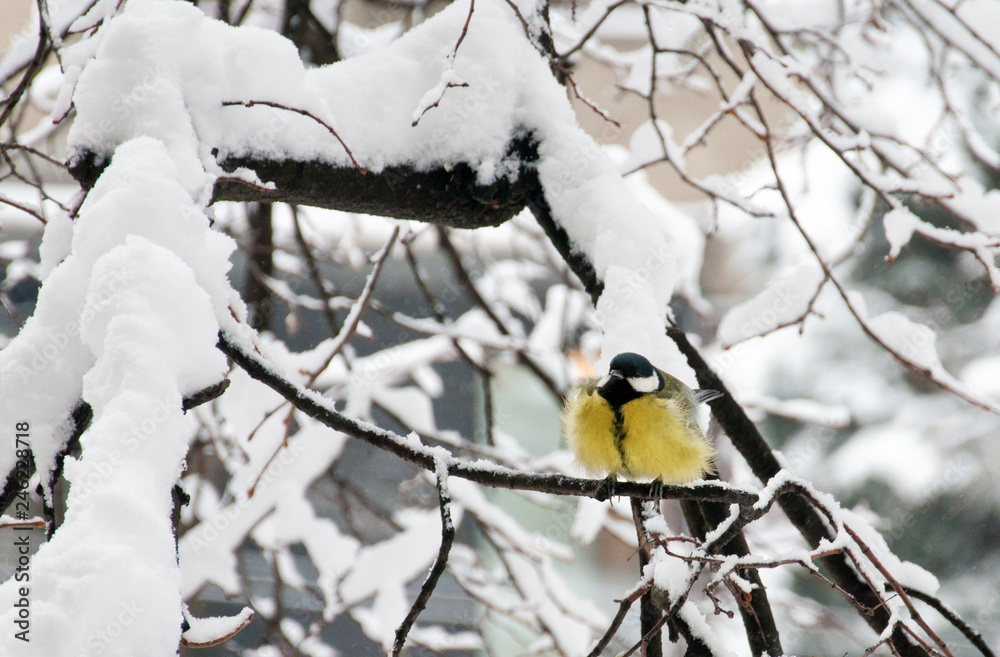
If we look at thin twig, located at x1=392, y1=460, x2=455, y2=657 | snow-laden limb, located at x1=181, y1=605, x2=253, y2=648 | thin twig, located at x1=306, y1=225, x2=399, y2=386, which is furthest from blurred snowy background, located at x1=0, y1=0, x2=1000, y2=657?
thin twig, located at x1=392, y1=460, x2=455, y2=657

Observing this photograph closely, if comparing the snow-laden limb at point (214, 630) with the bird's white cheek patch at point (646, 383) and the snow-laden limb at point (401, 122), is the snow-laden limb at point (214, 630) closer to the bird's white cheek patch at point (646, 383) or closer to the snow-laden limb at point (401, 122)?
the snow-laden limb at point (401, 122)

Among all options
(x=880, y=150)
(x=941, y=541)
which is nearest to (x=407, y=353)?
(x=880, y=150)

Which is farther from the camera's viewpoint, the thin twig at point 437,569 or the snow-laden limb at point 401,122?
the snow-laden limb at point 401,122

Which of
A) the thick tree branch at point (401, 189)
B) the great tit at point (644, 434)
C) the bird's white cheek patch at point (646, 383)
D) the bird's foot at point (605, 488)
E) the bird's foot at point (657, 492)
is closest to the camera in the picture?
the bird's foot at point (605, 488)

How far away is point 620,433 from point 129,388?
142 centimetres

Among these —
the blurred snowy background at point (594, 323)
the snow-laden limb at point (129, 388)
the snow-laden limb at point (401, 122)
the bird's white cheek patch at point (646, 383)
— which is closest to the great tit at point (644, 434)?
the bird's white cheek patch at point (646, 383)

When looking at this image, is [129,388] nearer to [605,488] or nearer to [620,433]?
[605,488]

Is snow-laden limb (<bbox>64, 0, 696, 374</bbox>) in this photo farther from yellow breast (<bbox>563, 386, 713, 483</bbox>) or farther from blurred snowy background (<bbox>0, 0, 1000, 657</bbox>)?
yellow breast (<bbox>563, 386, 713, 483</bbox>)

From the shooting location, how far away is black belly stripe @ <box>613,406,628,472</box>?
2031 millimetres

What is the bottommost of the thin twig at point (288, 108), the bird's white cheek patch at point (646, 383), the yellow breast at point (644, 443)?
the yellow breast at point (644, 443)

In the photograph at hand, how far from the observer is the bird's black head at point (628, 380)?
5.13 ft

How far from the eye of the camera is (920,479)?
898 cm

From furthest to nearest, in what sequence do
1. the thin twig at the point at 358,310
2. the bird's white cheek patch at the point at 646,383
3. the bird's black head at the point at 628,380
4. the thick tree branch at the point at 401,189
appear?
the thin twig at the point at 358,310
the bird's white cheek patch at the point at 646,383
the bird's black head at the point at 628,380
the thick tree branch at the point at 401,189

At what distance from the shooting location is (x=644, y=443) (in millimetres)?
2004
